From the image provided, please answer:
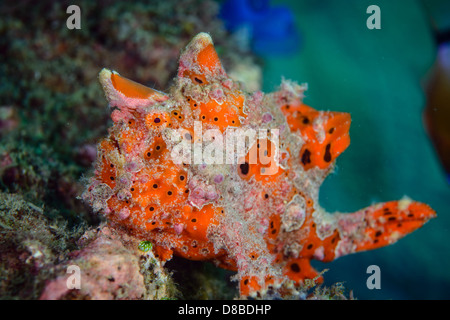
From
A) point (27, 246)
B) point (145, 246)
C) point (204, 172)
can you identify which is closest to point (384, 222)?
point (204, 172)

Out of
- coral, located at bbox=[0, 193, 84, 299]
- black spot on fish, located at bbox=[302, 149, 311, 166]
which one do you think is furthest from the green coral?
black spot on fish, located at bbox=[302, 149, 311, 166]

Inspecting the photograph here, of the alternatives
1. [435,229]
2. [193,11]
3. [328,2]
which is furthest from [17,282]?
[328,2]

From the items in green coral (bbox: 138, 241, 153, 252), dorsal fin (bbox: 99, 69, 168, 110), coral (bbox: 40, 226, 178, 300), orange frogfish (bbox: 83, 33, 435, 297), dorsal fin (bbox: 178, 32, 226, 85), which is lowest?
coral (bbox: 40, 226, 178, 300)

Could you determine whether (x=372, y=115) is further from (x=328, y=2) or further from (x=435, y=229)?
(x=328, y=2)

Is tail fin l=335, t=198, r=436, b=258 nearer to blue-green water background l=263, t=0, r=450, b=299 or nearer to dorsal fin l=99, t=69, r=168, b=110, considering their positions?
blue-green water background l=263, t=0, r=450, b=299

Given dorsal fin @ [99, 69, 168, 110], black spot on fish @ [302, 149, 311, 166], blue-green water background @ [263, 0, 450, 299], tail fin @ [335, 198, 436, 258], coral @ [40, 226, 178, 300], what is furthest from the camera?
blue-green water background @ [263, 0, 450, 299]

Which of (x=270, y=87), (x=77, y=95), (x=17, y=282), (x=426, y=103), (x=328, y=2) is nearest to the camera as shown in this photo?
(x=17, y=282)
